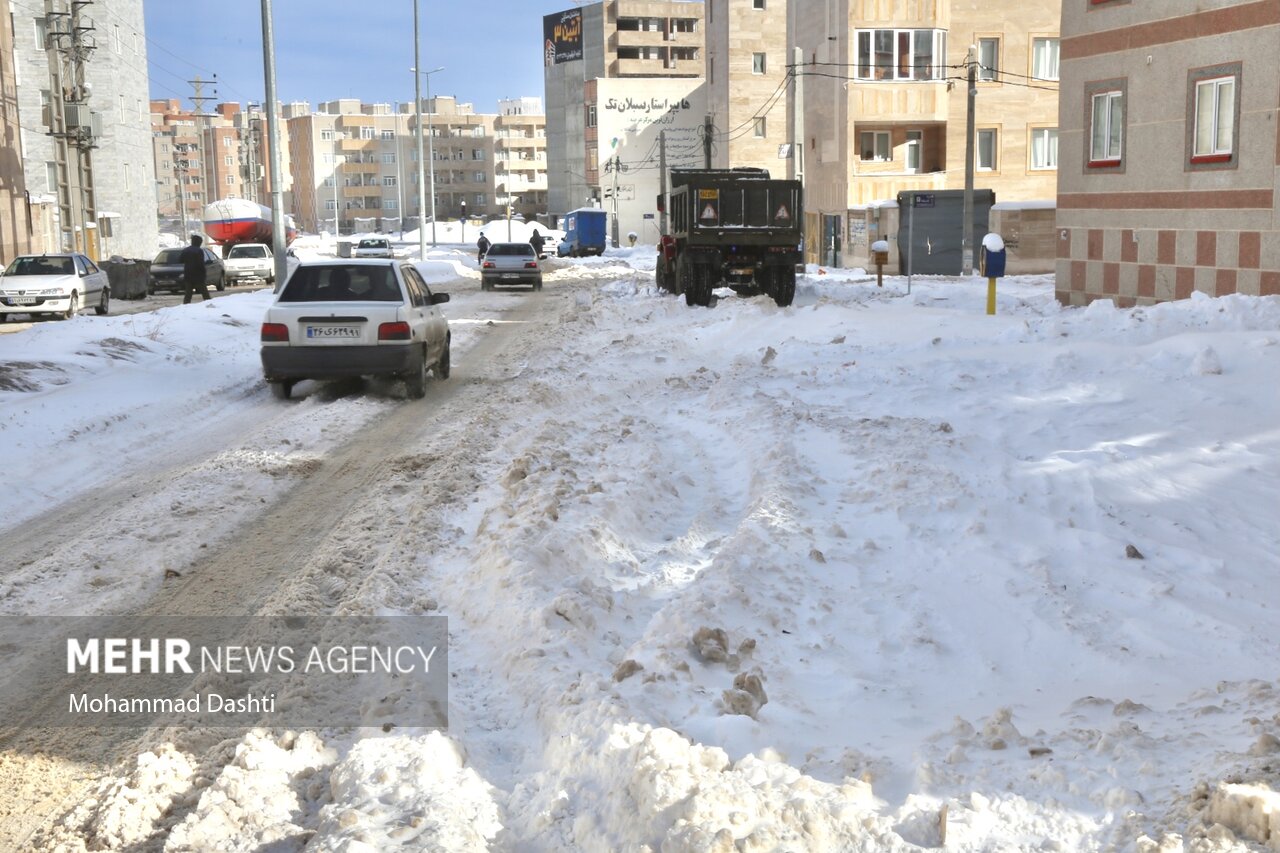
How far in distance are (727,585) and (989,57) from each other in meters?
43.3

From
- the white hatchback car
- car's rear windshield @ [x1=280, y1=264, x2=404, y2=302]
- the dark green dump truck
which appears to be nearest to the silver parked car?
the dark green dump truck

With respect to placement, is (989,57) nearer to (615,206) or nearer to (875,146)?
(875,146)

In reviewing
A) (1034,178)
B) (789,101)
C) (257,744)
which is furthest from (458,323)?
(1034,178)

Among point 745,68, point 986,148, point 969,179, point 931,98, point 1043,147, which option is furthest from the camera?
point 745,68

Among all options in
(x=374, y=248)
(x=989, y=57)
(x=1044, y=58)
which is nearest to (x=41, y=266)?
(x=989, y=57)

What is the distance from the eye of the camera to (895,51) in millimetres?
44562

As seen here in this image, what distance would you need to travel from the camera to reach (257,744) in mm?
4676

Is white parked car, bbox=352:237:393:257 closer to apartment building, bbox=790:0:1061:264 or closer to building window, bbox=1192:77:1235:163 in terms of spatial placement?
apartment building, bbox=790:0:1061:264

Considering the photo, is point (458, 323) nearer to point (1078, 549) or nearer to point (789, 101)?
point (789, 101)

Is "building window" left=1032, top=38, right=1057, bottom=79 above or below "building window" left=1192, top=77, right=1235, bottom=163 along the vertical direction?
above

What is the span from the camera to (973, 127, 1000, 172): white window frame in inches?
1807

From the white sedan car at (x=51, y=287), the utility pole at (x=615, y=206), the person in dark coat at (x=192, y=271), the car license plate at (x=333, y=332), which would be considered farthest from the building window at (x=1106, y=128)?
the utility pole at (x=615, y=206)

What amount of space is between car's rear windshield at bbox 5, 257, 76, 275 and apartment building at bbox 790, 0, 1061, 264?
24864mm

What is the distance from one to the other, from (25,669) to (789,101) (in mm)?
32727
